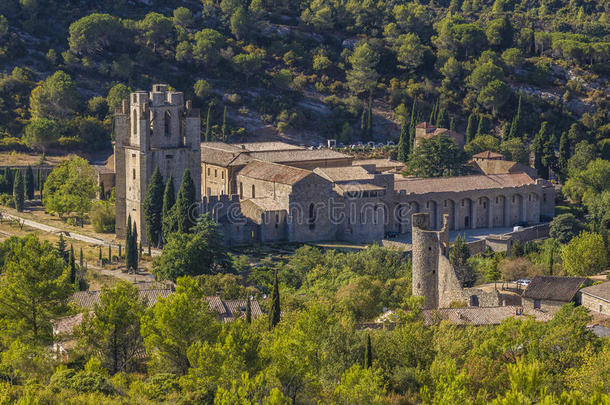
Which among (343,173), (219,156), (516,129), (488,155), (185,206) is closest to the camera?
(185,206)

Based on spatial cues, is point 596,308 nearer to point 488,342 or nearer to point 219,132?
point 488,342

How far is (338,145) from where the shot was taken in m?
101

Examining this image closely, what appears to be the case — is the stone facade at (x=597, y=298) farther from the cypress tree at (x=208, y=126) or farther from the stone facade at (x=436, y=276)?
the cypress tree at (x=208, y=126)

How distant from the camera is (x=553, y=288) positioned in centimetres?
5131

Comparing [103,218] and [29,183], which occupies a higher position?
[29,183]

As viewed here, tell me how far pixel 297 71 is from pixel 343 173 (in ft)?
149

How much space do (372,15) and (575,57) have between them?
25863 millimetres

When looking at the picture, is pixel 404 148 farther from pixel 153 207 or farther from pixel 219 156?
pixel 153 207

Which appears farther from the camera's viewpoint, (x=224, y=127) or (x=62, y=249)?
(x=224, y=127)

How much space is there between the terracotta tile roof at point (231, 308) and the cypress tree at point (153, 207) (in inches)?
706

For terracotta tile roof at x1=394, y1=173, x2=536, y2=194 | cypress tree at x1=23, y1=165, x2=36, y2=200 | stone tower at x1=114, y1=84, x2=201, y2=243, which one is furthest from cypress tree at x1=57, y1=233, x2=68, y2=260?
terracotta tile roof at x1=394, y1=173, x2=536, y2=194

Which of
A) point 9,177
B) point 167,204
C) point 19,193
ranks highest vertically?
point 9,177

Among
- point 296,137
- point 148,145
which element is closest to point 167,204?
point 148,145

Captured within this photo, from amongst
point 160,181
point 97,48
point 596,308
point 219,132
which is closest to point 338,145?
point 219,132
